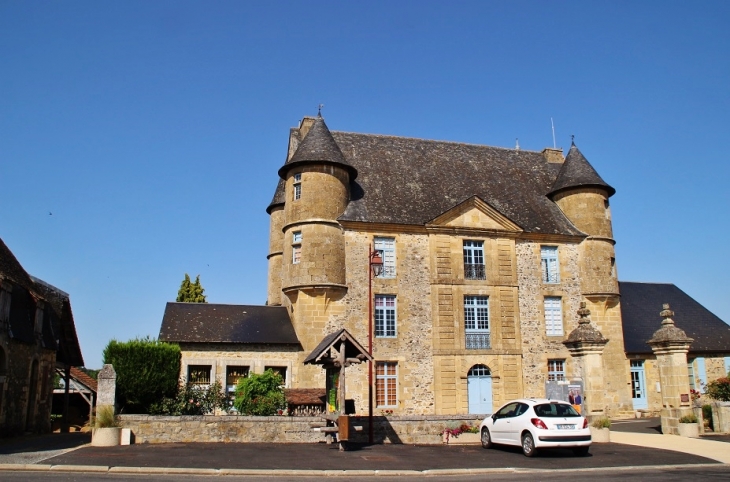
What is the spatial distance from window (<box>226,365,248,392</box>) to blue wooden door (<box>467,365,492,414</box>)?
875cm

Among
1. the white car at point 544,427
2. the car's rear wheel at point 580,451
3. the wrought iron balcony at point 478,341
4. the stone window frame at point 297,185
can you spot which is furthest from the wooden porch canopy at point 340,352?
the stone window frame at point 297,185

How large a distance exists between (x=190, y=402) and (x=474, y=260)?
13.1m

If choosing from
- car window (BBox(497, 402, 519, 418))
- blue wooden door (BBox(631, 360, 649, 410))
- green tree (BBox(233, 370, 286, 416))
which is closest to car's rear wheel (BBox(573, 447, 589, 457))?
car window (BBox(497, 402, 519, 418))

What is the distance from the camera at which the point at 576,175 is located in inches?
1132

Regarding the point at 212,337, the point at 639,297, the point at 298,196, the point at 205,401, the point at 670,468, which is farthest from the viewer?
the point at 639,297

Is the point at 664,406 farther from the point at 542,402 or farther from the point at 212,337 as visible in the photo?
the point at 212,337

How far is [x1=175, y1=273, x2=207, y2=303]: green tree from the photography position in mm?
38219

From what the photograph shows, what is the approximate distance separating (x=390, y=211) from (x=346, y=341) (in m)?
10.7

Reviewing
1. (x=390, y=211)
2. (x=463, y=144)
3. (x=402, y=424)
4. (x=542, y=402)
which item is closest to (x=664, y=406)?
(x=542, y=402)

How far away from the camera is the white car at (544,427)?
1357 cm

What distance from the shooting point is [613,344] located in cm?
2711

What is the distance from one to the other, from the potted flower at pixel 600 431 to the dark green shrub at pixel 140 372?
472 inches

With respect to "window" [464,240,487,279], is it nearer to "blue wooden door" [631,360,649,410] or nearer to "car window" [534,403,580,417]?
"blue wooden door" [631,360,649,410]

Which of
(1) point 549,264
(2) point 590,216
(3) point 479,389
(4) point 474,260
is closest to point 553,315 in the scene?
(1) point 549,264
